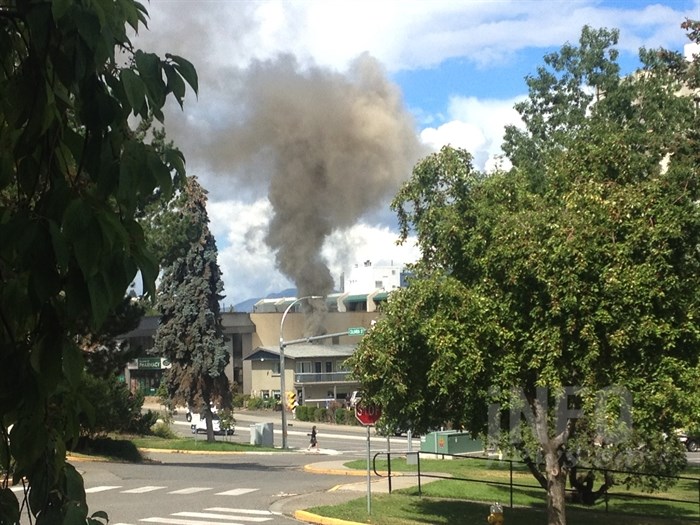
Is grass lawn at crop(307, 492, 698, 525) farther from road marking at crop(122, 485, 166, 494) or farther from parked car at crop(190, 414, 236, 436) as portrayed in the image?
parked car at crop(190, 414, 236, 436)

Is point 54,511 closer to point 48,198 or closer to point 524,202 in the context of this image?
point 48,198

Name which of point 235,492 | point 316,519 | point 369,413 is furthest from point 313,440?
point 369,413

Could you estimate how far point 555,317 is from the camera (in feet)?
50.8

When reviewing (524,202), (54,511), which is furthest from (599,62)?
(54,511)

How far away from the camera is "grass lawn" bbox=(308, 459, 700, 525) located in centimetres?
1916

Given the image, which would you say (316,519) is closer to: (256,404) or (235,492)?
(235,492)

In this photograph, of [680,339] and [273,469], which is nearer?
[680,339]

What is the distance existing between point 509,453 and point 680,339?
11.0 ft

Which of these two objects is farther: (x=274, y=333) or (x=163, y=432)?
(x=274, y=333)

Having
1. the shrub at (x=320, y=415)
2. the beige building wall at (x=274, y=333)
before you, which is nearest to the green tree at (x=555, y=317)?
the shrub at (x=320, y=415)

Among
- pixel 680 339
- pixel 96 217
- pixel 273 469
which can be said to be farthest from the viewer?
pixel 273 469

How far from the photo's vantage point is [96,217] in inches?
105

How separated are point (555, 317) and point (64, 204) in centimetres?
1340

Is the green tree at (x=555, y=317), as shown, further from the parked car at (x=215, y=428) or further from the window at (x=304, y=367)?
the window at (x=304, y=367)
